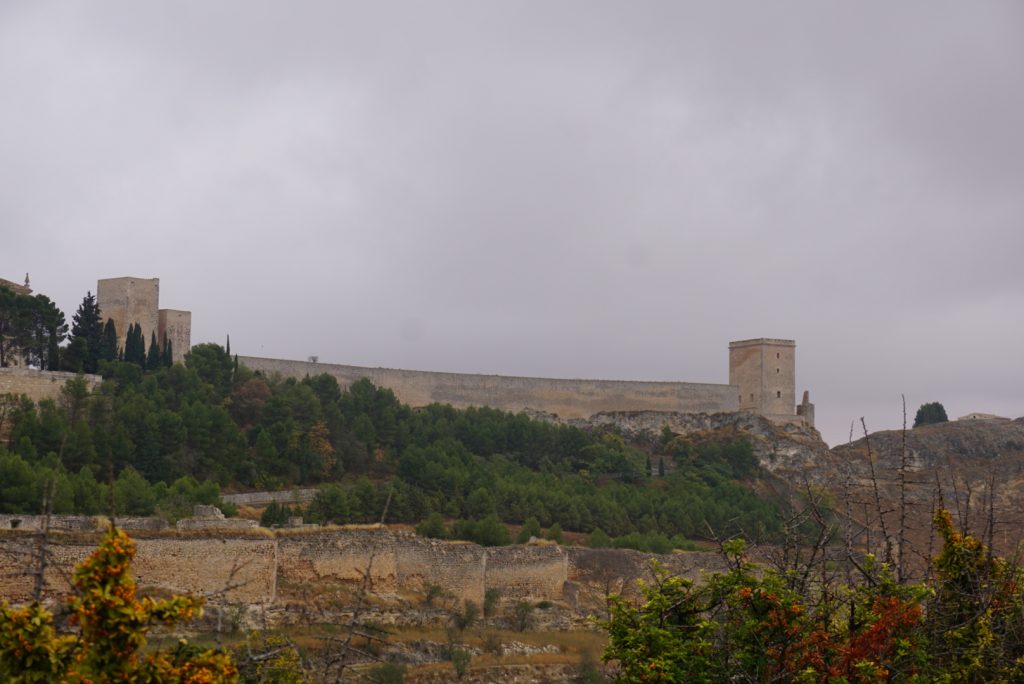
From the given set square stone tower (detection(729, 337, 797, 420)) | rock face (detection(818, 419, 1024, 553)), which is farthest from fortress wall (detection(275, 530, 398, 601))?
square stone tower (detection(729, 337, 797, 420))

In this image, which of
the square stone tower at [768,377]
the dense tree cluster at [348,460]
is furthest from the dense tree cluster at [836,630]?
the square stone tower at [768,377]

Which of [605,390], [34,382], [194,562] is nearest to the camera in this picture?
[194,562]

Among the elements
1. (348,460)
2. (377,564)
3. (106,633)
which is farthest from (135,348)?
(106,633)

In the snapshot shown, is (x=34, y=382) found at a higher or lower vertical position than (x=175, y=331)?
lower

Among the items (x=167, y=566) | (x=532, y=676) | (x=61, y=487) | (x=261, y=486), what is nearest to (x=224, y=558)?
(x=167, y=566)

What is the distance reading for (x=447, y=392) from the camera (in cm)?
5081

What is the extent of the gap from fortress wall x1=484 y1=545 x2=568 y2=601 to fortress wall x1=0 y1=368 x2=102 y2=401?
12080 millimetres

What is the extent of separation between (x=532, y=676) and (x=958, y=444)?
34754mm

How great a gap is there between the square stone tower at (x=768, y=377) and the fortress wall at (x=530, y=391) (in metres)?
0.62

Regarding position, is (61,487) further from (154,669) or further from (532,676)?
(154,669)

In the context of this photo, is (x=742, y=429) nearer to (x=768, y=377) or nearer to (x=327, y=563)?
(x=768, y=377)

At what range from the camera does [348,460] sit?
3953 centimetres

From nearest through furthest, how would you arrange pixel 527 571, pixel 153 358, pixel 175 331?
pixel 527 571, pixel 153 358, pixel 175 331

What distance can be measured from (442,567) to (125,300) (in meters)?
16.7
